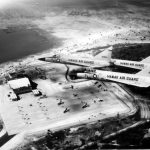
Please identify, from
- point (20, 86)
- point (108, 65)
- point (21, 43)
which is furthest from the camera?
point (21, 43)

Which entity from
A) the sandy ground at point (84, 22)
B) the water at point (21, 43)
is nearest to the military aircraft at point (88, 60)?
the sandy ground at point (84, 22)

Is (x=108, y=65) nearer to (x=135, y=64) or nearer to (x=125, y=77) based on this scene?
(x=135, y=64)

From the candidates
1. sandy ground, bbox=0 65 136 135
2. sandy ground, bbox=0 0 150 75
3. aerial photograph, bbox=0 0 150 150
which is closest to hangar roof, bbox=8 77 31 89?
aerial photograph, bbox=0 0 150 150

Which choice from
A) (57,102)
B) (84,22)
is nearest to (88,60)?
(57,102)

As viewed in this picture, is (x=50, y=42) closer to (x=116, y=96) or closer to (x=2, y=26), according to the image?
(x=2, y=26)

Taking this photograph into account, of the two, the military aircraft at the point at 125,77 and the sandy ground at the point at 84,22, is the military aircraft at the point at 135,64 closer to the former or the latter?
the military aircraft at the point at 125,77

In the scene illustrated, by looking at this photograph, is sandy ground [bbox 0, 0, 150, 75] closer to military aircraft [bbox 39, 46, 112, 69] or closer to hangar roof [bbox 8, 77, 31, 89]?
military aircraft [bbox 39, 46, 112, 69]
